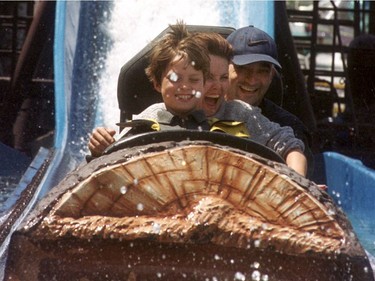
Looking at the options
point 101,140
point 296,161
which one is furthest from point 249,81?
point 101,140

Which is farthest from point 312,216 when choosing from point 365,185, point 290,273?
point 365,185

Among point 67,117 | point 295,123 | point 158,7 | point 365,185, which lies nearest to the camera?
point 295,123

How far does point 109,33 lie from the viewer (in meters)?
5.96

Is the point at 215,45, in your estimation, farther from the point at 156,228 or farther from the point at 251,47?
the point at 156,228

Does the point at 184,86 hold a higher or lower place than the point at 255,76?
higher

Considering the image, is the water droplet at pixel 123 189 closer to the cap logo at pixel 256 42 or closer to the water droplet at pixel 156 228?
the water droplet at pixel 156 228

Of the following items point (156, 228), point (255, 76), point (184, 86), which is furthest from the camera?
point (255, 76)

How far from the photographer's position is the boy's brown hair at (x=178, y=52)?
250cm

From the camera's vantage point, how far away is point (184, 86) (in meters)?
2.50

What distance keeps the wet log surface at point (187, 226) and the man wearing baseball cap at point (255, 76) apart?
1.20 meters

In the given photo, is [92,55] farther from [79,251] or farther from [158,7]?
[79,251]

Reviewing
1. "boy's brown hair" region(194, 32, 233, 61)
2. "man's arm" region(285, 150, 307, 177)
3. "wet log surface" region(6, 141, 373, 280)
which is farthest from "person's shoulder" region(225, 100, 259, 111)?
"wet log surface" region(6, 141, 373, 280)

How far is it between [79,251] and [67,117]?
3.49m

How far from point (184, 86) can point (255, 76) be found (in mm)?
609
